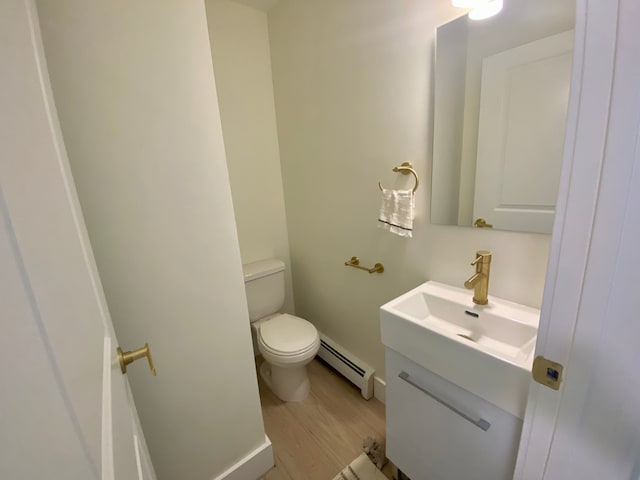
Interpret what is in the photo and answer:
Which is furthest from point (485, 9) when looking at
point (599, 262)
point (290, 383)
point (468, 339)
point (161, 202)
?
point (290, 383)

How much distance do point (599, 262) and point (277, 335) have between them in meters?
1.56

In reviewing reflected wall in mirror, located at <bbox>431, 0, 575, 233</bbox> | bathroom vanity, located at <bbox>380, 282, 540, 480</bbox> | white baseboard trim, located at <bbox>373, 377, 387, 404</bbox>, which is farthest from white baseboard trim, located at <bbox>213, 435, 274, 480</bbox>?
reflected wall in mirror, located at <bbox>431, 0, 575, 233</bbox>

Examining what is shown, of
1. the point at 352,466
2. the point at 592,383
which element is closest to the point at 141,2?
the point at 592,383

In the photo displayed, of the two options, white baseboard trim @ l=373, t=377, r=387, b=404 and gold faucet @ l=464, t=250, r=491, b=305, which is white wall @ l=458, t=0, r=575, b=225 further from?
white baseboard trim @ l=373, t=377, r=387, b=404

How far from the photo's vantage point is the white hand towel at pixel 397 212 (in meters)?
1.27

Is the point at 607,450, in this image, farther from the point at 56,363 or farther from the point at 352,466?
the point at 352,466

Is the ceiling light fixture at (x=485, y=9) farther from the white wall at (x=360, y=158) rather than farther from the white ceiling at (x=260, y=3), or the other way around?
the white ceiling at (x=260, y=3)

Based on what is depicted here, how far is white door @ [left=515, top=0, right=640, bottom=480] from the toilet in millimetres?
1263

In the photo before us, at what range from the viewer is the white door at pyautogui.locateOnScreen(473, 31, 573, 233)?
86 centimetres

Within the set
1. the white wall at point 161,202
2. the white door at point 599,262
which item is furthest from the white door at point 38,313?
the white door at point 599,262

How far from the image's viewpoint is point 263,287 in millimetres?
1937

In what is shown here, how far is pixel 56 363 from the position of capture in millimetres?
252

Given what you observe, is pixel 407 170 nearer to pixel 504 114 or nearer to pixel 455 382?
pixel 504 114

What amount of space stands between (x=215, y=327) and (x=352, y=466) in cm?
101
